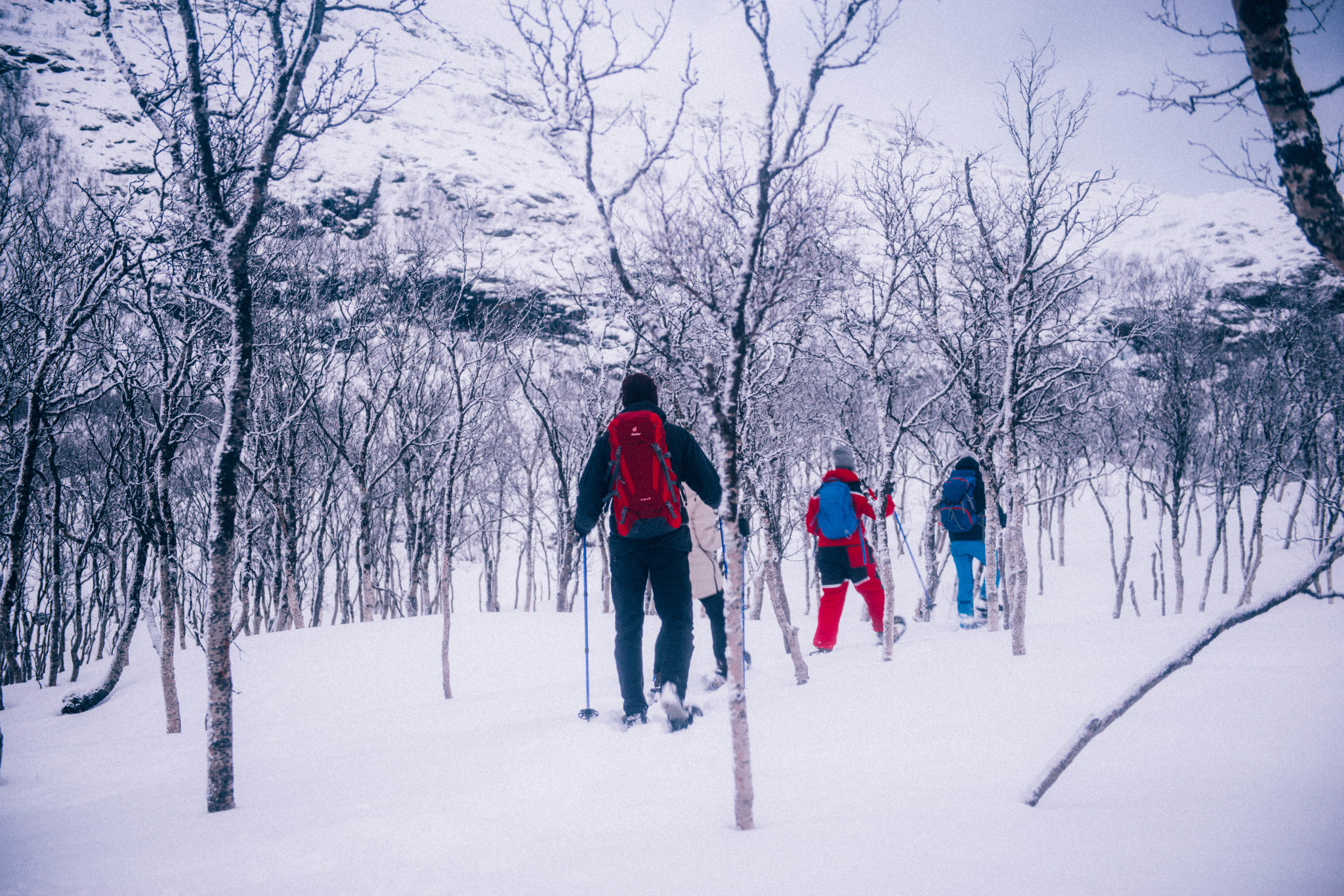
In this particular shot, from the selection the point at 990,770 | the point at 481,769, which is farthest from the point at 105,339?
the point at 990,770

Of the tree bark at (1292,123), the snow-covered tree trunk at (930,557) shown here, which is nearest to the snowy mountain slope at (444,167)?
the tree bark at (1292,123)

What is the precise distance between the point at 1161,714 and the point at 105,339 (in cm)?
1126

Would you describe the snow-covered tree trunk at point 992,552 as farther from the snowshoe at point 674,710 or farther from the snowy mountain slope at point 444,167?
the snowshoe at point 674,710

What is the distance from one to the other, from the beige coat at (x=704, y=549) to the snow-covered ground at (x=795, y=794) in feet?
3.19

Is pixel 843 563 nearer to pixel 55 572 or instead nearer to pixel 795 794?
pixel 795 794

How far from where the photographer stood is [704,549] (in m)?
5.04

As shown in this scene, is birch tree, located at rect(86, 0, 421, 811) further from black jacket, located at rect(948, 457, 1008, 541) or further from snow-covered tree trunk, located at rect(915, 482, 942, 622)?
snow-covered tree trunk, located at rect(915, 482, 942, 622)

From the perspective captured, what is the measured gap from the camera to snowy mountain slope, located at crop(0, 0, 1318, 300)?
295 inches

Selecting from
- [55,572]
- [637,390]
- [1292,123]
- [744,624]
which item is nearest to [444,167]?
[55,572]

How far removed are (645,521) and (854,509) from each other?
3296 mm

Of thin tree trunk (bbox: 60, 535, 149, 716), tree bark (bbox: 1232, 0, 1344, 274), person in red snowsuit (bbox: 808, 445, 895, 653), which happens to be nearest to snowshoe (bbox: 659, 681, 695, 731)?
person in red snowsuit (bbox: 808, 445, 895, 653)

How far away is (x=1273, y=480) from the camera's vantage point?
14.9 meters

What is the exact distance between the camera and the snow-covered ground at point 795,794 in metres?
1.78

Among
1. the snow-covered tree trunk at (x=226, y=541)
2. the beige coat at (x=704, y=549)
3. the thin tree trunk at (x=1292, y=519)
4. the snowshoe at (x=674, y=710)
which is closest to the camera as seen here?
the snow-covered tree trunk at (x=226, y=541)
